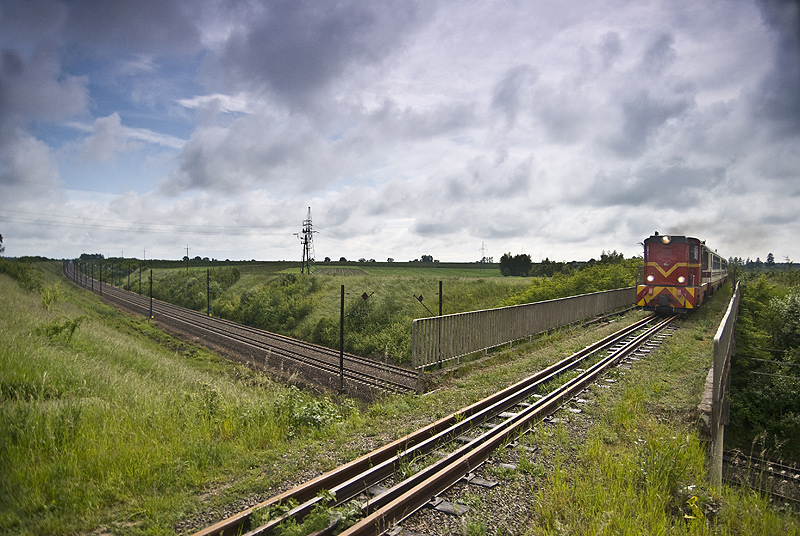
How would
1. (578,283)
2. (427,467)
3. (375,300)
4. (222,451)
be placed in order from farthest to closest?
(375,300)
(578,283)
(222,451)
(427,467)

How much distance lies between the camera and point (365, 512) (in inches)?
175

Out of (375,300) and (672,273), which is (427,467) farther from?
(375,300)

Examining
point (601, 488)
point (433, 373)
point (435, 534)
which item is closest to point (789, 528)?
point (601, 488)

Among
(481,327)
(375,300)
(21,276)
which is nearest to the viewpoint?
(481,327)

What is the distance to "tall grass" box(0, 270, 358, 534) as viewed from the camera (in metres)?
4.36

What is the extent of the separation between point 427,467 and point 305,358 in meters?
17.4

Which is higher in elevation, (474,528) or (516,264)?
(516,264)

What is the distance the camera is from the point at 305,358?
21.9 m

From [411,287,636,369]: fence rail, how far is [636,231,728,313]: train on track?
160 inches

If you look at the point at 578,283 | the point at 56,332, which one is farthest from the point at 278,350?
the point at 578,283

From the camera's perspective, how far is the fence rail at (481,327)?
10.9 meters

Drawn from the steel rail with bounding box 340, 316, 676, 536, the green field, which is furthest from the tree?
the steel rail with bounding box 340, 316, 676, 536

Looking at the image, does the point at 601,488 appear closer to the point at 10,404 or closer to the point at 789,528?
the point at 789,528

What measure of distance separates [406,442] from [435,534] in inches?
82.0
